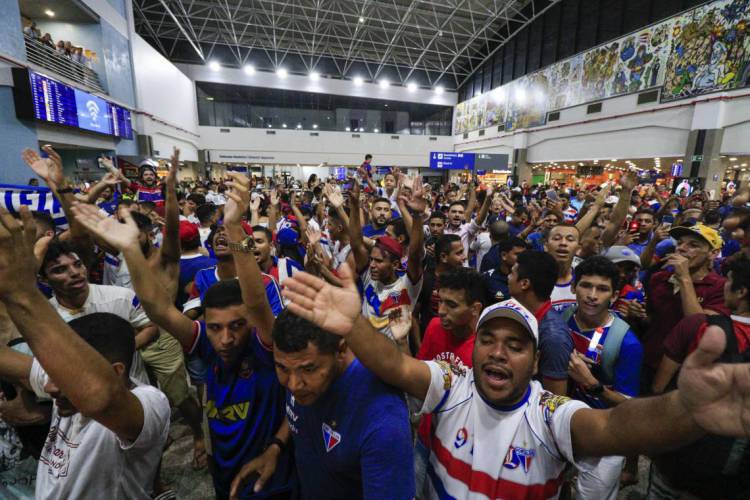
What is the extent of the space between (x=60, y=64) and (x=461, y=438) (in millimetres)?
13480

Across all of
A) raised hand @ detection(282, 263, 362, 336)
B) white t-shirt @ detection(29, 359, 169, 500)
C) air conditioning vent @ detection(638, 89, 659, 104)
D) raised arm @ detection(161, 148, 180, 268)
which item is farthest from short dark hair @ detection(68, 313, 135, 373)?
air conditioning vent @ detection(638, 89, 659, 104)

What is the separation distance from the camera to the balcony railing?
323 inches

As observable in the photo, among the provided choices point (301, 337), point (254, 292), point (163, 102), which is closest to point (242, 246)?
point (254, 292)

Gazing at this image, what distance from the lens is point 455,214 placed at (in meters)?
5.35

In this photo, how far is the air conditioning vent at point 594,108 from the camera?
1645 centimetres

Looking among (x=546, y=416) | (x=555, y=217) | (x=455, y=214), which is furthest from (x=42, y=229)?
(x=555, y=217)

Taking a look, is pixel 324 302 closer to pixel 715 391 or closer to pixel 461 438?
pixel 461 438

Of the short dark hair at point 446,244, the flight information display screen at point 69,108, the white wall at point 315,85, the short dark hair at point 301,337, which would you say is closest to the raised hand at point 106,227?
the short dark hair at point 301,337

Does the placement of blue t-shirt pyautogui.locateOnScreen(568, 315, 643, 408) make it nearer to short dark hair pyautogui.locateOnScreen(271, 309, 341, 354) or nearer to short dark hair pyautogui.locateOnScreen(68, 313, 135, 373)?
short dark hair pyautogui.locateOnScreen(271, 309, 341, 354)

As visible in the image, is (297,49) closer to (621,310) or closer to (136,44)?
(136,44)

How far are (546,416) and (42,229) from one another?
396 cm

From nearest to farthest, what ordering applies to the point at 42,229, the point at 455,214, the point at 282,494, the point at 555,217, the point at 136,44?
1. the point at 282,494
2. the point at 42,229
3. the point at 555,217
4. the point at 455,214
5. the point at 136,44

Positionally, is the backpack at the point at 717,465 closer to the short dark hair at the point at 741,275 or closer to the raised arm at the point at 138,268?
the short dark hair at the point at 741,275

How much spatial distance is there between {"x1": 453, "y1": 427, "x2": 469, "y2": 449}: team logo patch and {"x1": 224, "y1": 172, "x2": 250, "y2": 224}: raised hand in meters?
1.58
